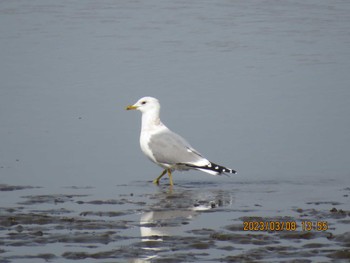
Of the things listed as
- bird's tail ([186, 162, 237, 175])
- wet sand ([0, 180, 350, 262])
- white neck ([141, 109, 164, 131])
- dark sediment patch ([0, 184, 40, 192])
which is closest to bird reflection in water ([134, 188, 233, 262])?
wet sand ([0, 180, 350, 262])

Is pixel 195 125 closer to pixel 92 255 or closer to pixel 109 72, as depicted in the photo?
pixel 109 72

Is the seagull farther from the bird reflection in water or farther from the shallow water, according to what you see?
the bird reflection in water

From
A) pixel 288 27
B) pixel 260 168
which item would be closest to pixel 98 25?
pixel 288 27

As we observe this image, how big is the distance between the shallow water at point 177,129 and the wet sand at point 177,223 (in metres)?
0.02

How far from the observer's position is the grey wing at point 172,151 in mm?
11164

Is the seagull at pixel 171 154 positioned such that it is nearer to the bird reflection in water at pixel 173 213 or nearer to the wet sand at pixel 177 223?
the wet sand at pixel 177 223

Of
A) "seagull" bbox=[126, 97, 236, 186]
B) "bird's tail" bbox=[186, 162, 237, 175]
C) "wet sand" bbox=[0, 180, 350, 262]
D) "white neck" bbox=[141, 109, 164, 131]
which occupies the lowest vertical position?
"wet sand" bbox=[0, 180, 350, 262]

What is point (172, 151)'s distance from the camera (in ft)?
36.8

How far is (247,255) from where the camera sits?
24.9 ft

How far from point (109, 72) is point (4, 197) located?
23.5 feet

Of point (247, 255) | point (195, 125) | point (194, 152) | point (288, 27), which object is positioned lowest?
point (247, 255)

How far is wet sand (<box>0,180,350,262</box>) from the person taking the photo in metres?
7.68

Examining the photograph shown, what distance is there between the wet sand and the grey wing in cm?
45

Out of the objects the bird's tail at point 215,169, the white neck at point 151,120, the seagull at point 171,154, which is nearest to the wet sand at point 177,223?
the bird's tail at point 215,169
